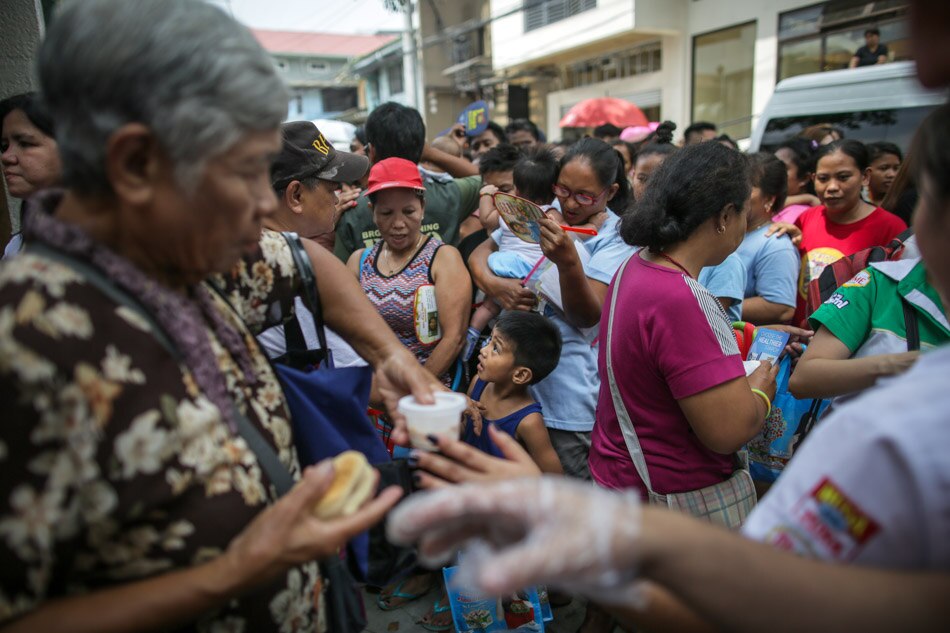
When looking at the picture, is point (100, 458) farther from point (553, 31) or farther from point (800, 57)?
point (553, 31)

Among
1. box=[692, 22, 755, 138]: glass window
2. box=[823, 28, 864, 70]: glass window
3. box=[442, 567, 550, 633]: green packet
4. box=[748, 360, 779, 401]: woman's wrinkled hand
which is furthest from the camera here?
box=[692, 22, 755, 138]: glass window

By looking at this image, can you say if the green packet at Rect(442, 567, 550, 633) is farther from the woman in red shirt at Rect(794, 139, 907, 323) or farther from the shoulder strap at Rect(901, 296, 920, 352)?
the woman in red shirt at Rect(794, 139, 907, 323)

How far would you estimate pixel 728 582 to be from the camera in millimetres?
790

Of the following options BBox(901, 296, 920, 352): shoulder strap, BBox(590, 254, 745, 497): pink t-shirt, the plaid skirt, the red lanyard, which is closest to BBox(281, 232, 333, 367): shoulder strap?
BBox(590, 254, 745, 497): pink t-shirt

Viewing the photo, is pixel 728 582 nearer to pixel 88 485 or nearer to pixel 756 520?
pixel 756 520

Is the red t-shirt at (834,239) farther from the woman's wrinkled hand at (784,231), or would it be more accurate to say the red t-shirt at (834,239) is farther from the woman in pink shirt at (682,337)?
the woman in pink shirt at (682,337)

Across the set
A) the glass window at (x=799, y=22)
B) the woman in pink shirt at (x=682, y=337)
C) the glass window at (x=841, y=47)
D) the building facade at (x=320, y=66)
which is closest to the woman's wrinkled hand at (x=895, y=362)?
the woman in pink shirt at (x=682, y=337)

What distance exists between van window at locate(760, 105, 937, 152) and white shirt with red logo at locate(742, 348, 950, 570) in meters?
4.69

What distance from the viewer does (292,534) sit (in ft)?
3.37

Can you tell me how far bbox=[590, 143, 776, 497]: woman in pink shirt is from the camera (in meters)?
1.87

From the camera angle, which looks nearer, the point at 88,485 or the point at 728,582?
the point at 728,582

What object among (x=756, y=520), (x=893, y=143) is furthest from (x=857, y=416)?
(x=893, y=143)

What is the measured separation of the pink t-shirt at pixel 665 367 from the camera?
187cm

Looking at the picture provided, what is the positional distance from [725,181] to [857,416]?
140 cm
